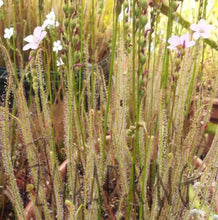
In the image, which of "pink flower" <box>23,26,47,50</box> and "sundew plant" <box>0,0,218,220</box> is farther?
"pink flower" <box>23,26,47,50</box>

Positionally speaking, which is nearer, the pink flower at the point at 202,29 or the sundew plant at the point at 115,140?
the sundew plant at the point at 115,140

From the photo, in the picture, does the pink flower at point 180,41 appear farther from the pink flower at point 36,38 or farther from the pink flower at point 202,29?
the pink flower at point 36,38

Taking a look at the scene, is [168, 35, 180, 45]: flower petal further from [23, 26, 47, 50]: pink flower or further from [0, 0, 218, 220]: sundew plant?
[23, 26, 47, 50]: pink flower

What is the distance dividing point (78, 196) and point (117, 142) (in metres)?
0.18

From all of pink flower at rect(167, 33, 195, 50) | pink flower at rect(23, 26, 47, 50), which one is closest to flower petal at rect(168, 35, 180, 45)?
pink flower at rect(167, 33, 195, 50)

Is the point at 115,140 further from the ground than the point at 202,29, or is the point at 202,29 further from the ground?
the point at 202,29

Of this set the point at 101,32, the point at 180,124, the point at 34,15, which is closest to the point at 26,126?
the point at 180,124

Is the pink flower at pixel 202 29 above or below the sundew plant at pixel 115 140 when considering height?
above

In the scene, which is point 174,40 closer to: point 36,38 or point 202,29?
point 202,29

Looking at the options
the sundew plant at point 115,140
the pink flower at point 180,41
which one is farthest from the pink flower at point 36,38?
the pink flower at point 180,41

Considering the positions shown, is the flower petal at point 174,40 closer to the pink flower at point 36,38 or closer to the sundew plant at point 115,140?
the sundew plant at point 115,140

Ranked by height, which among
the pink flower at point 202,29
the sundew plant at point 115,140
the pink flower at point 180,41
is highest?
the pink flower at point 202,29

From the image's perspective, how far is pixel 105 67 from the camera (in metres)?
2.54

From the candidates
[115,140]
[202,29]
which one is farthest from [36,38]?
[202,29]
